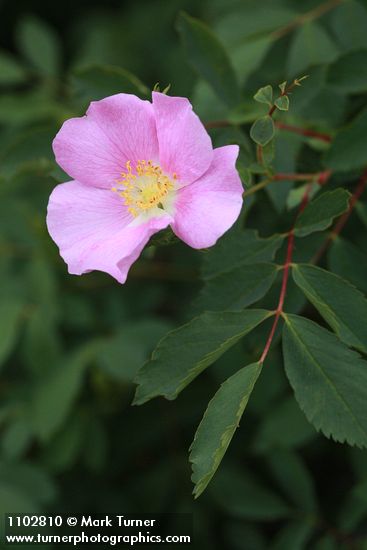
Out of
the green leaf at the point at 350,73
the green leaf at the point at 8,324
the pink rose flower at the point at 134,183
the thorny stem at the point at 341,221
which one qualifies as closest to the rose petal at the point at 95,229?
the pink rose flower at the point at 134,183

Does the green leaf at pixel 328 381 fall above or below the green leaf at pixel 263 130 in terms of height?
below

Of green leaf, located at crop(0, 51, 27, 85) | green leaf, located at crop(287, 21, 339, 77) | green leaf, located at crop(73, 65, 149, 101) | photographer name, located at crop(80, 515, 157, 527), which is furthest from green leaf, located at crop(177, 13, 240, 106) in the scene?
photographer name, located at crop(80, 515, 157, 527)

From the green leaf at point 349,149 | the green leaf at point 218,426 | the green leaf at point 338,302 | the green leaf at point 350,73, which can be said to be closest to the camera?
the green leaf at point 218,426

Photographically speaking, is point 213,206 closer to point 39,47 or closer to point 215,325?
point 215,325

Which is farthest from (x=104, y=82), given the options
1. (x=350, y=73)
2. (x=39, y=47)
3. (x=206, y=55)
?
(x=39, y=47)

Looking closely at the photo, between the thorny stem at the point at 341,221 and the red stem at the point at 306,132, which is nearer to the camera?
the thorny stem at the point at 341,221

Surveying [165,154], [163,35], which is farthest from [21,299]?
[163,35]

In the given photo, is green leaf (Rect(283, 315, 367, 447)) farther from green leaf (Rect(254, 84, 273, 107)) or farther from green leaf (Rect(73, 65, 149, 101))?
green leaf (Rect(73, 65, 149, 101))

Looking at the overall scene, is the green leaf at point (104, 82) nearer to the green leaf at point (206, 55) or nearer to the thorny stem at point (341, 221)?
the green leaf at point (206, 55)
